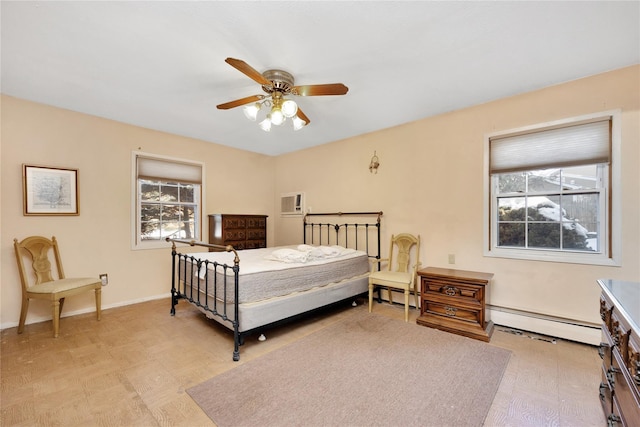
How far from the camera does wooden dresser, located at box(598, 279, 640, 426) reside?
103 centimetres

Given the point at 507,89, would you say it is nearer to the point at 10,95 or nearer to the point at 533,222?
the point at 533,222

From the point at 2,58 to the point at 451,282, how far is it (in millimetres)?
4509

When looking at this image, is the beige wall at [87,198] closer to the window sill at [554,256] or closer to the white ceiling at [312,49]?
the white ceiling at [312,49]

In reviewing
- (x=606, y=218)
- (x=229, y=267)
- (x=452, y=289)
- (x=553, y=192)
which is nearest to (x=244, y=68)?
(x=229, y=267)

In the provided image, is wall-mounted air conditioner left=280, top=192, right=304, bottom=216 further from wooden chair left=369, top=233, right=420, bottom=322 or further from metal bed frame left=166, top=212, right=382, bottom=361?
wooden chair left=369, top=233, right=420, bottom=322

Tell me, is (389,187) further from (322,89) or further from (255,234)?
(255,234)

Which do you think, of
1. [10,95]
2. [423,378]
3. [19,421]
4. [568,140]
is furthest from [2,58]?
[568,140]

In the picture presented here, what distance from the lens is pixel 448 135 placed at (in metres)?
3.30

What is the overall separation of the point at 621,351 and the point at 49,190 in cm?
496

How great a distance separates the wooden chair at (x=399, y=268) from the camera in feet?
10.5

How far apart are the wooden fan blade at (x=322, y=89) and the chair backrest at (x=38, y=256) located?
329 cm

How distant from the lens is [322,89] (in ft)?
7.06

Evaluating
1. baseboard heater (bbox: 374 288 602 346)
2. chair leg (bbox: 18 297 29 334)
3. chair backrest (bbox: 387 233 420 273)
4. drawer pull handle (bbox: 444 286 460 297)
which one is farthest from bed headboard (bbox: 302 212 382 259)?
chair leg (bbox: 18 297 29 334)

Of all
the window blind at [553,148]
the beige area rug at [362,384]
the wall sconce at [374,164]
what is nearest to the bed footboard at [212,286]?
the beige area rug at [362,384]
